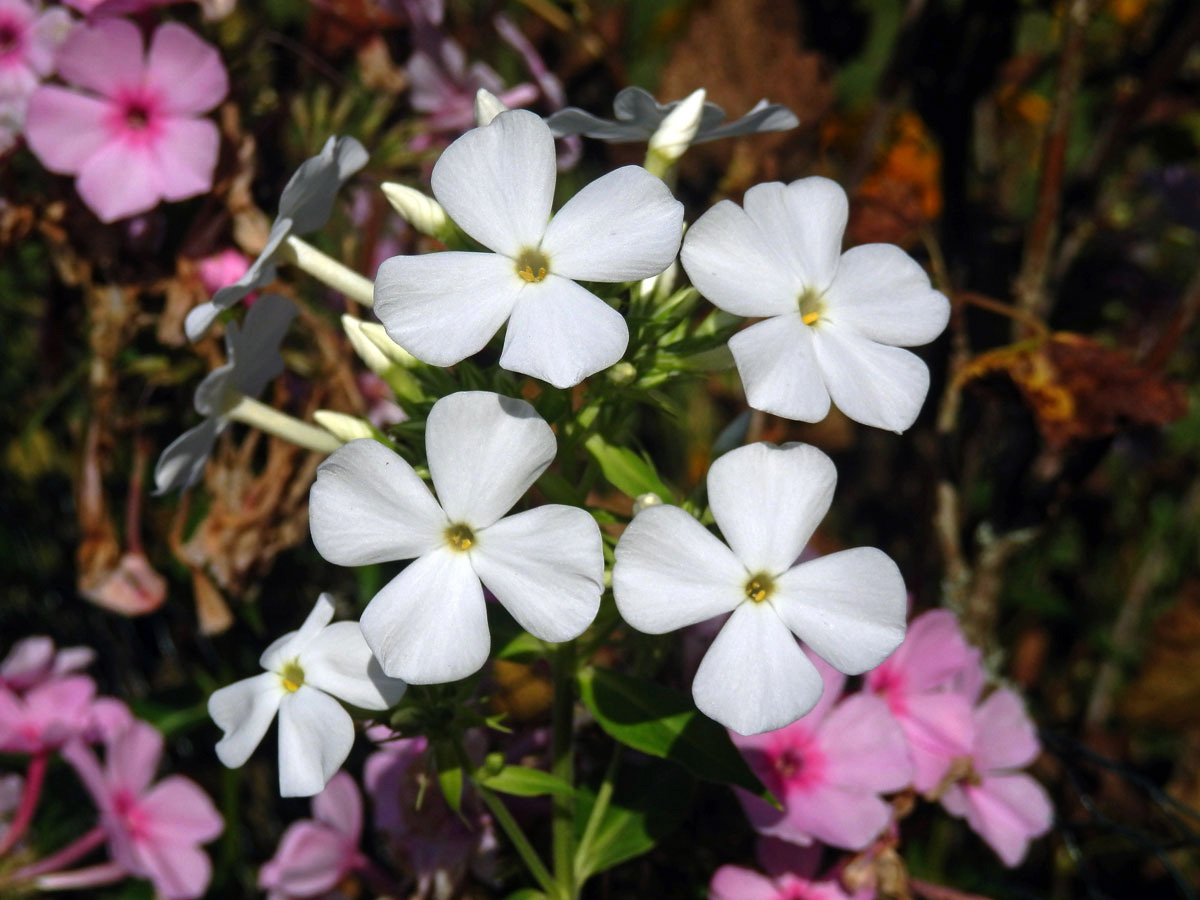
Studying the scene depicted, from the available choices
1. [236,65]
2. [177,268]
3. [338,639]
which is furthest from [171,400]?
[338,639]

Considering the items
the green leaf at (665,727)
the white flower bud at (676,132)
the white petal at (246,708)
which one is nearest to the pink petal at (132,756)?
the white petal at (246,708)

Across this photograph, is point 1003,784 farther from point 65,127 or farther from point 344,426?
point 65,127

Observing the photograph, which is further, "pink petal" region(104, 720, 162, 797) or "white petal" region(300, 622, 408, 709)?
"pink petal" region(104, 720, 162, 797)

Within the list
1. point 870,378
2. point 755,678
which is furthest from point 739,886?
point 870,378

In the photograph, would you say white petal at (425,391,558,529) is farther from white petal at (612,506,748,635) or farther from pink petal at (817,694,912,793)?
pink petal at (817,694,912,793)

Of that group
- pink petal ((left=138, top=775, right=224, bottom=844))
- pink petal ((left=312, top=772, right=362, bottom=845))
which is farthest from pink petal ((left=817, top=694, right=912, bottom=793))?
pink petal ((left=138, top=775, right=224, bottom=844))

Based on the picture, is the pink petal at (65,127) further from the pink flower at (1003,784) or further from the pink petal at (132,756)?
the pink flower at (1003,784)
